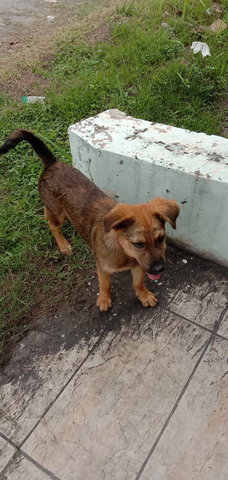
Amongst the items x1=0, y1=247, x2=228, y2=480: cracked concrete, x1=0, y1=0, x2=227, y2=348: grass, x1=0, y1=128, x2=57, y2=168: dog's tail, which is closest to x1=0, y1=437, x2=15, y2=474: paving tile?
x1=0, y1=247, x2=228, y2=480: cracked concrete

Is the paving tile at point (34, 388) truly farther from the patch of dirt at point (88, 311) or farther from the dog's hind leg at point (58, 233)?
the dog's hind leg at point (58, 233)

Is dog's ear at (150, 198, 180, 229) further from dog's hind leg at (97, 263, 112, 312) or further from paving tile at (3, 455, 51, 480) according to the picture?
paving tile at (3, 455, 51, 480)

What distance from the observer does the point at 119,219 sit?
2.29 metres

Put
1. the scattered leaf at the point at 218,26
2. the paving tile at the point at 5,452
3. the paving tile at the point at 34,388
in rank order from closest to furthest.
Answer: the paving tile at the point at 5,452
the paving tile at the point at 34,388
the scattered leaf at the point at 218,26

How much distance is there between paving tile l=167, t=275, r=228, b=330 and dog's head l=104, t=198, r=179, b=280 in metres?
0.81

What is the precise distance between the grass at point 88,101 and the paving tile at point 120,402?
29.2 inches

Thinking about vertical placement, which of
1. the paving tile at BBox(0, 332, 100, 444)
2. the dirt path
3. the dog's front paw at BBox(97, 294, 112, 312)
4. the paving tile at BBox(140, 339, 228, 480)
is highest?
the dirt path

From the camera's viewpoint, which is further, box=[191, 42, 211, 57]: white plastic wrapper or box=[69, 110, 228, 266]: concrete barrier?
box=[191, 42, 211, 57]: white plastic wrapper

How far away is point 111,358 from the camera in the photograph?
2.80 m

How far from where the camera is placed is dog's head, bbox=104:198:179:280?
228 cm

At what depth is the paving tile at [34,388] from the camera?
8.42 ft

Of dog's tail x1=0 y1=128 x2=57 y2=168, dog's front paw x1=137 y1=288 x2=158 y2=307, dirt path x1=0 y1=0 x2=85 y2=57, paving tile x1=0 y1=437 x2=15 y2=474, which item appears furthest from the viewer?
dirt path x1=0 y1=0 x2=85 y2=57

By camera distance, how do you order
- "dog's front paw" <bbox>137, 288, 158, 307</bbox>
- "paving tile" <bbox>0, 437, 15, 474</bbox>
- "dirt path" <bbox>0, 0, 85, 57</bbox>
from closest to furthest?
"paving tile" <bbox>0, 437, 15, 474</bbox>
"dog's front paw" <bbox>137, 288, 158, 307</bbox>
"dirt path" <bbox>0, 0, 85, 57</bbox>

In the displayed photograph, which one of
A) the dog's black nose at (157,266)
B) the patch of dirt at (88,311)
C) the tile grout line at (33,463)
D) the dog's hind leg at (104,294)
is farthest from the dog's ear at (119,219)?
the tile grout line at (33,463)
